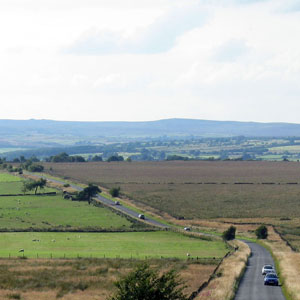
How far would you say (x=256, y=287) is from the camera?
Result: 5519cm

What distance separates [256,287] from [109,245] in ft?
111

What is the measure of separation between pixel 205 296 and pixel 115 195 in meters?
105

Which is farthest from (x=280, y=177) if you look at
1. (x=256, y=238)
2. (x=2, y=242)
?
(x=2, y=242)

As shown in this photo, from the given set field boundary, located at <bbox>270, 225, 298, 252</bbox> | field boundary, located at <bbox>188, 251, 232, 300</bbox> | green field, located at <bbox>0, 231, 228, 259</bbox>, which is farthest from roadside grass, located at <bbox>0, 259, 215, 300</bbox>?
field boundary, located at <bbox>270, 225, 298, 252</bbox>

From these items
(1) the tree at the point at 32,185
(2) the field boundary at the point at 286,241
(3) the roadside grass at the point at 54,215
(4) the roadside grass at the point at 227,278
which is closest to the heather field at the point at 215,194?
(3) the roadside grass at the point at 54,215

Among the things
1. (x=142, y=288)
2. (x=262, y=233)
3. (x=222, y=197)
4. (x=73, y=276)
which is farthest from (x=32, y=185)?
(x=142, y=288)

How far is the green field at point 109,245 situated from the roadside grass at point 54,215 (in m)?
7.46

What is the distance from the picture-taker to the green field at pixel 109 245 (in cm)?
7850

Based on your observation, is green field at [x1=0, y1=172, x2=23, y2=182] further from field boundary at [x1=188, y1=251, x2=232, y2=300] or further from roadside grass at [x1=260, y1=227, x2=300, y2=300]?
field boundary at [x1=188, y1=251, x2=232, y2=300]

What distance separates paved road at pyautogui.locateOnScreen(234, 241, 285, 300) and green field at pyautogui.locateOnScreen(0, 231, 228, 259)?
639cm

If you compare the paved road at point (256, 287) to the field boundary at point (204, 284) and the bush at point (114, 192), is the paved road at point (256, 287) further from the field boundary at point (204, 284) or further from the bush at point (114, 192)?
the bush at point (114, 192)

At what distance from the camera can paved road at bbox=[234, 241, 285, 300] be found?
5038cm

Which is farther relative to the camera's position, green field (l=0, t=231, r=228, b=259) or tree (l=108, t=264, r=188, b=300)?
green field (l=0, t=231, r=228, b=259)

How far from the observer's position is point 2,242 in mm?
88312
